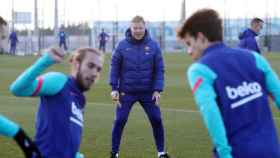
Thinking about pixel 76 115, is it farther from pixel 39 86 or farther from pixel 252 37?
pixel 252 37

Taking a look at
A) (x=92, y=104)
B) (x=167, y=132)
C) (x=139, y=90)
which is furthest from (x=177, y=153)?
(x=92, y=104)

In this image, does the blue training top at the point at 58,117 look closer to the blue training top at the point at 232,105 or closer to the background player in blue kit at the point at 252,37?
the blue training top at the point at 232,105

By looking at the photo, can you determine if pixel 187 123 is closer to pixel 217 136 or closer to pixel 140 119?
pixel 140 119

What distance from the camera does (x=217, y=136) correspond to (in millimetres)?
4449

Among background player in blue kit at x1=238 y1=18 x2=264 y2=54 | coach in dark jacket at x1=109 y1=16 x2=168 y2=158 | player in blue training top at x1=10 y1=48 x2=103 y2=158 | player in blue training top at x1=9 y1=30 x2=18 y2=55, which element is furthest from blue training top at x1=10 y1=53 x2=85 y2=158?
player in blue training top at x1=9 y1=30 x2=18 y2=55

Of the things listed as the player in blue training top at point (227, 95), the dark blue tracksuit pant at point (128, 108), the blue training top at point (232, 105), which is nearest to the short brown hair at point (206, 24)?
the player in blue training top at point (227, 95)

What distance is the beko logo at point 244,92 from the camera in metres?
4.54

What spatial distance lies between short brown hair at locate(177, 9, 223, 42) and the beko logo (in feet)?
1.18

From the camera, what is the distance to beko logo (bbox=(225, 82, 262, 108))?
4543 millimetres

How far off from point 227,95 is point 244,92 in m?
0.12

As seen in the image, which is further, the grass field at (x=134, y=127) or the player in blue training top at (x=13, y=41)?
the player in blue training top at (x=13, y=41)

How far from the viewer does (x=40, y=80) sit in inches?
188

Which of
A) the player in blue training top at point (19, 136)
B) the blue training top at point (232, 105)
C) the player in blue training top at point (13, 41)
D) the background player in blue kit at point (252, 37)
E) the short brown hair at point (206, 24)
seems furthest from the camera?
the player in blue training top at point (13, 41)

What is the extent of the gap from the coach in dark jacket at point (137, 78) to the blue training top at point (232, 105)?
5.58m
